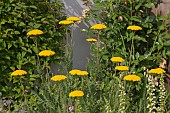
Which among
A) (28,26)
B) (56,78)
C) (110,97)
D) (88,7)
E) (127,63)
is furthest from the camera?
(88,7)

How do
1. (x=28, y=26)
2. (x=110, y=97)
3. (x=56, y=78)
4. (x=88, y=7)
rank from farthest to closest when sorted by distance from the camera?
(x=88, y=7) → (x=28, y=26) → (x=110, y=97) → (x=56, y=78)

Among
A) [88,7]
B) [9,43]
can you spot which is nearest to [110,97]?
[9,43]

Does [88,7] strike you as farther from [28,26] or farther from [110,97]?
[110,97]

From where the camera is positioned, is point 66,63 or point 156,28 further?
point 156,28

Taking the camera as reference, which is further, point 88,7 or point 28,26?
point 88,7

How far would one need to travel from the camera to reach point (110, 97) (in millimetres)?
3592

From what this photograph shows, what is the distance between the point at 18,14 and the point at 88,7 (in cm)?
101

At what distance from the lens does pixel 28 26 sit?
4824mm

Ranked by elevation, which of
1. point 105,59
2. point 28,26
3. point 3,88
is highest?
point 28,26

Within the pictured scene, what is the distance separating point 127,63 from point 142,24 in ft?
1.56

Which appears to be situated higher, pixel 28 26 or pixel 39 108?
pixel 28 26

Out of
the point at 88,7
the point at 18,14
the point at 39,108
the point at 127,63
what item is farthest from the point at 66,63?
the point at 88,7

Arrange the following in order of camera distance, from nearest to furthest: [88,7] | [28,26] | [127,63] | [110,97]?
[110,97], [127,63], [28,26], [88,7]

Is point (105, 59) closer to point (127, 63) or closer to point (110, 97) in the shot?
point (127, 63)
